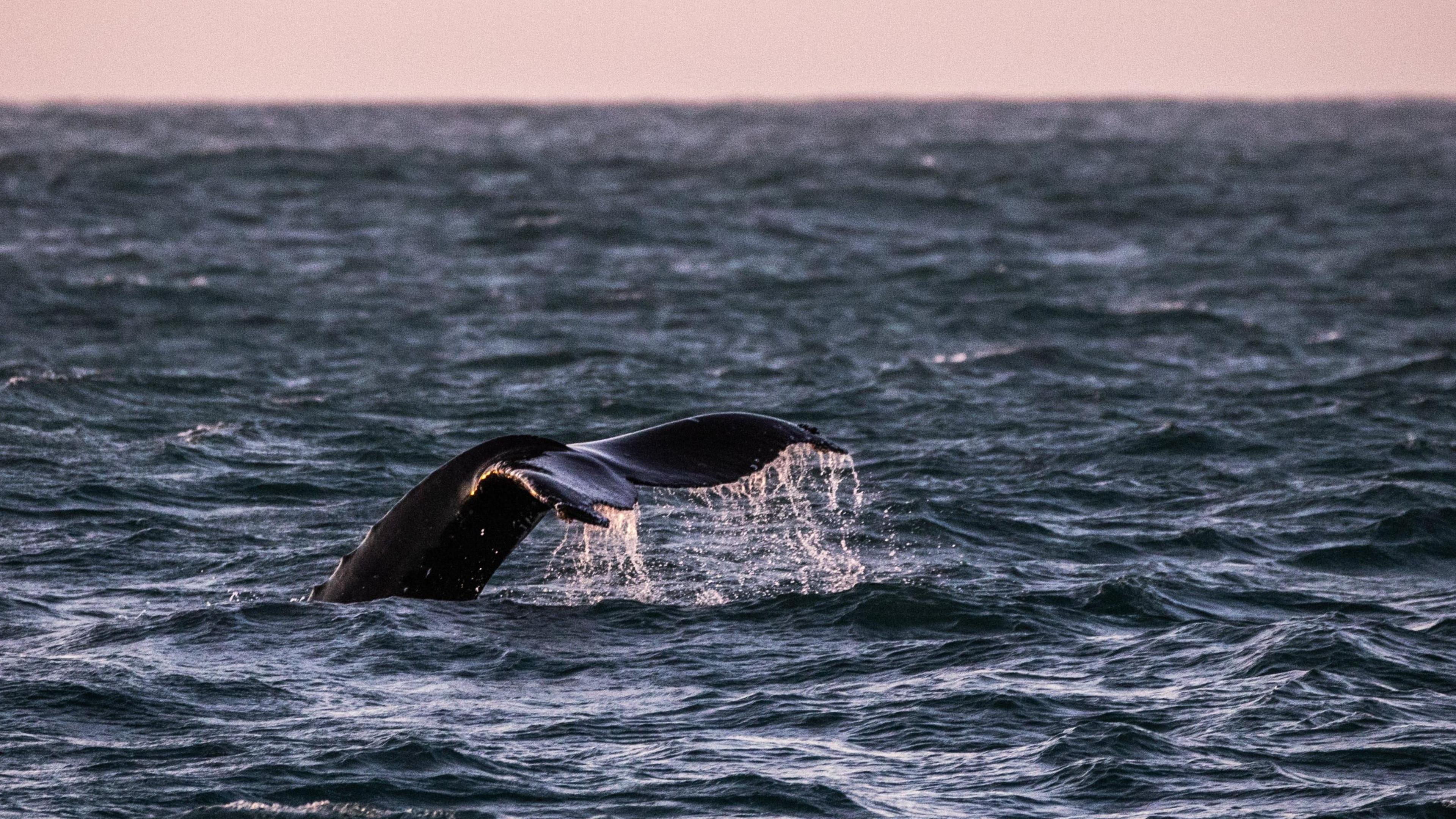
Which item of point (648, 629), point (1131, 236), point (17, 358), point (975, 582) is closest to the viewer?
point (648, 629)

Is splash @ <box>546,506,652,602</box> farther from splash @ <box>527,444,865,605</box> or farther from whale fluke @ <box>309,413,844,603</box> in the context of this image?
whale fluke @ <box>309,413,844,603</box>

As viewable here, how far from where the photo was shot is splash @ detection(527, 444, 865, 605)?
1269 centimetres

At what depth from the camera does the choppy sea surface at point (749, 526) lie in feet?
30.5

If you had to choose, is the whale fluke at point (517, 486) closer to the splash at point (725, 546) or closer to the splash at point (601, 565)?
the splash at point (725, 546)

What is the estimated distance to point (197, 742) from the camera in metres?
9.46

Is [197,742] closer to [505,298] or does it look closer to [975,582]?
[975,582]

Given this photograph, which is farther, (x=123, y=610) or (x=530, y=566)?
(x=530, y=566)

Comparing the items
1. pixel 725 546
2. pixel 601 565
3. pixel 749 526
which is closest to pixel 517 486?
pixel 601 565

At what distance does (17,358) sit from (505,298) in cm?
907

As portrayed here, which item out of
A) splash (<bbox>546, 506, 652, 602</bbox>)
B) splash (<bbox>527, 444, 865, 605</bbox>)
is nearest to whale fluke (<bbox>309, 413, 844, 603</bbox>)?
splash (<bbox>527, 444, 865, 605</bbox>)

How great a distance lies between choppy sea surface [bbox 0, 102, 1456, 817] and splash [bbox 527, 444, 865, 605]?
0.21 ft

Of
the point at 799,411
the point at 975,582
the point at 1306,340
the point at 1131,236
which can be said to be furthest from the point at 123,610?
the point at 1131,236

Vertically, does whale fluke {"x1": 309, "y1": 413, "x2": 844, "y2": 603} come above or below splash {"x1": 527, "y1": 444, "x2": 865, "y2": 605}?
above

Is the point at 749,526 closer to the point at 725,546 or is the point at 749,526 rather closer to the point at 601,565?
the point at 725,546
